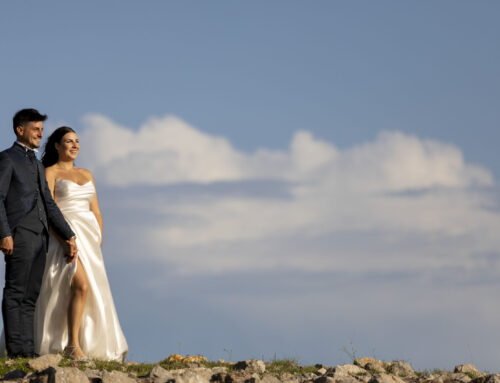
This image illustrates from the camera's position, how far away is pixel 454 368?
374 inches

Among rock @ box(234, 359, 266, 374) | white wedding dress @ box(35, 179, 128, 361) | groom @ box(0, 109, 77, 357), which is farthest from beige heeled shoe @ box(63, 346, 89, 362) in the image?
rock @ box(234, 359, 266, 374)

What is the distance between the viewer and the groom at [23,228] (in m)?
8.91

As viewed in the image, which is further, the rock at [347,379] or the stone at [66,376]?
the rock at [347,379]

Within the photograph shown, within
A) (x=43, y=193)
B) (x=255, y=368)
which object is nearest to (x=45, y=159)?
(x=43, y=193)

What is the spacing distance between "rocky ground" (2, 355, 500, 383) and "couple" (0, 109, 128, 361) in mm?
711

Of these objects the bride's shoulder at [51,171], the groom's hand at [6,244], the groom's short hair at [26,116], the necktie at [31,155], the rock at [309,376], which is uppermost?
the groom's short hair at [26,116]

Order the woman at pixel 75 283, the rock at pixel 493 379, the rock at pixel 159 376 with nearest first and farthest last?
the rock at pixel 159 376
the rock at pixel 493 379
the woman at pixel 75 283

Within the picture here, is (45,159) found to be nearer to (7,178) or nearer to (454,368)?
(7,178)

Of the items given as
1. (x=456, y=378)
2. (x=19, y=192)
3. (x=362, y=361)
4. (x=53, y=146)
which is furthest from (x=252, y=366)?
(x=53, y=146)

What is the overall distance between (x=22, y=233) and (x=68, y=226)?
64cm

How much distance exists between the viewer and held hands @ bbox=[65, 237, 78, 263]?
935 cm

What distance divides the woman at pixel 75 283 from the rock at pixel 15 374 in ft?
5.07

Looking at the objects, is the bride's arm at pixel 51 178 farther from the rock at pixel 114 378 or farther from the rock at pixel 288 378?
the rock at pixel 288 378

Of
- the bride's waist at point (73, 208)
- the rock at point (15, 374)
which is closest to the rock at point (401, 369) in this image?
the rock at point (15, 374)
